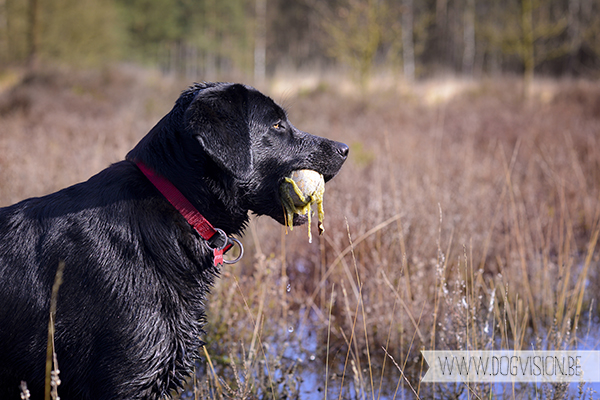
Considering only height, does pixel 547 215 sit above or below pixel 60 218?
below

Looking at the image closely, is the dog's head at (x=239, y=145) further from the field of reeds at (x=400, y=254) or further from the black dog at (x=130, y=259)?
the field of reeds at (x=400, y=254)

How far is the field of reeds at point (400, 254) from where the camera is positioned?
2713 mm

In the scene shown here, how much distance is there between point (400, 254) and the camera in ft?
12.7

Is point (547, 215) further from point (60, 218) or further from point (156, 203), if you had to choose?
point (60, 218)

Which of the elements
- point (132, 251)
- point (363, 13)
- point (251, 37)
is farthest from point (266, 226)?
point (251, 37)

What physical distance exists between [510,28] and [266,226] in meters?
16.8

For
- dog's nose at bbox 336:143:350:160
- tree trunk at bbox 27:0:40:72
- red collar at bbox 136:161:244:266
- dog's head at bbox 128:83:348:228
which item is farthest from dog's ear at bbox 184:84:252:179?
tree trunk at bbox 27:0:40:72

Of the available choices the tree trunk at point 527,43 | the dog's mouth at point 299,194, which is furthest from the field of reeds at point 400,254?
the tree trunk at point 527,43

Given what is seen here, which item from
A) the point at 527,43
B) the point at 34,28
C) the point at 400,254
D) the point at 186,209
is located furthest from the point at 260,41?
the point at 186,209

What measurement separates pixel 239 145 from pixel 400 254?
2.33 meters

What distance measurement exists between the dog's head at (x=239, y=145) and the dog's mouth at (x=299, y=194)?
4 cm

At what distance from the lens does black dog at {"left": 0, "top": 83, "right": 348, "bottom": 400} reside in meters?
1.76

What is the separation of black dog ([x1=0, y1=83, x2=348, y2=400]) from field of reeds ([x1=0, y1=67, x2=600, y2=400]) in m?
0.39

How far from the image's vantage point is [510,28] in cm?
1730
